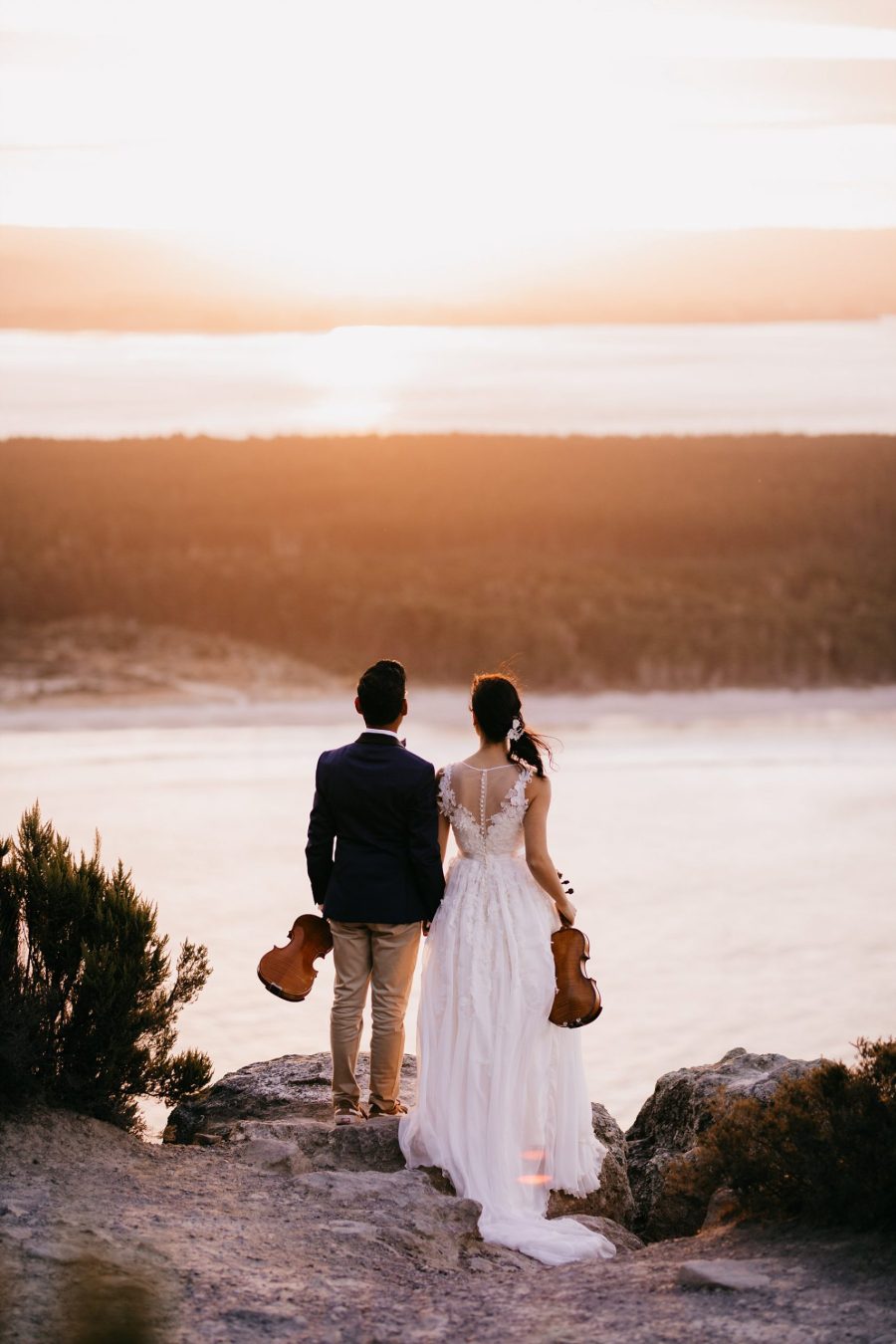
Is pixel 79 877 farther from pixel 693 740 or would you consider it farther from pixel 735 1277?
pixel 693 740

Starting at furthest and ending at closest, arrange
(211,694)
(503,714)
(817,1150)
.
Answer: (211,694) < (503,714) < (817,1150)

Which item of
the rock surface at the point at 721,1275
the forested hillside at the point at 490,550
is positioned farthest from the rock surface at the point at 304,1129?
the forested hillside at the point at 490,550

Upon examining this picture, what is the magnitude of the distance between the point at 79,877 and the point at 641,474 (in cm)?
5775

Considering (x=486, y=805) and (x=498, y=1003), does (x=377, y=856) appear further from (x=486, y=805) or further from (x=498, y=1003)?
(x=498, y=1003)

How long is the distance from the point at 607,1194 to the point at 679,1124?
861 millimetres

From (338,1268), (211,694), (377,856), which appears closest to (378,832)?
(377,856)

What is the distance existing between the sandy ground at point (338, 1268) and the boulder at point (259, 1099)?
698 millimetres

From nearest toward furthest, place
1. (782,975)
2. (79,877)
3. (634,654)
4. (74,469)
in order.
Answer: (79,877)
(782,975)
(634,654)
(74,469)

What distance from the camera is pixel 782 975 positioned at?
12.0 meters

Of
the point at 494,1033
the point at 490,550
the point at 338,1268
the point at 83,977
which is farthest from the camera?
the point at 490,550

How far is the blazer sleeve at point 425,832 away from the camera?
200 inches

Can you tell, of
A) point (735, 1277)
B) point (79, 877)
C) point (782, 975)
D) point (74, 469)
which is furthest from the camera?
point (74, 469)

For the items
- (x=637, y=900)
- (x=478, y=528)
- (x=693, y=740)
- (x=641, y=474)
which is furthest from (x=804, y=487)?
(x=637, y=900)

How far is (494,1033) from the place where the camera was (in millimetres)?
5105
